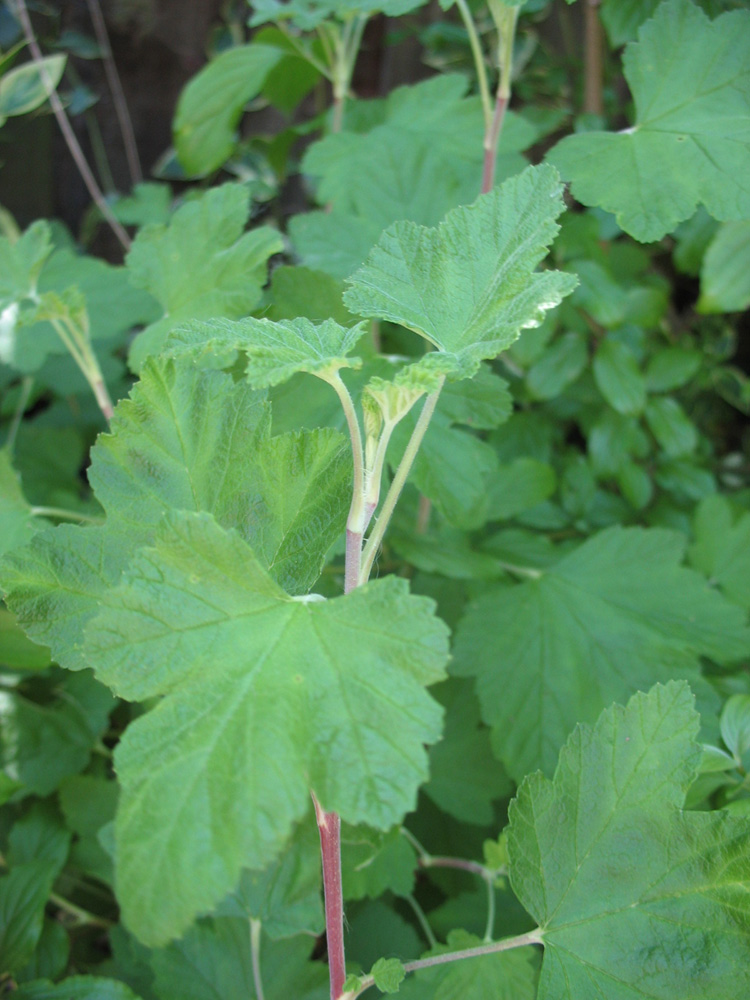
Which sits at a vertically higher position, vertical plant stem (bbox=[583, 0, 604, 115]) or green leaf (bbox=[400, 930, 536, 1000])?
vertical plant stem (bbox=[583, 0, 604, 115])

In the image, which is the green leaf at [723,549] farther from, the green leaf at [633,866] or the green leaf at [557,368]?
the green leaf at [633,866]

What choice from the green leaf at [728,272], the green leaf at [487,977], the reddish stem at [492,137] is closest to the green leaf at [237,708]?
the green leaf at [487,977]

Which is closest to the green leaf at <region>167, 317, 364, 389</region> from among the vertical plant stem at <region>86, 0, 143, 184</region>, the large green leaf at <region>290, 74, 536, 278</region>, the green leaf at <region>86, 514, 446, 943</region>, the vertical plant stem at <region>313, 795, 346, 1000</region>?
the green leaf at <region>86, 514, 446, 943</region>

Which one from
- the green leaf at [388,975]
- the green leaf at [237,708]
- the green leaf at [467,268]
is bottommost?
the green leaf at [388,975]

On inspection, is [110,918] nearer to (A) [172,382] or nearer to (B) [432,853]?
(B) [432,853]

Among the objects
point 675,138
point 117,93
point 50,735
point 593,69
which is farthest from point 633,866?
point 117,93

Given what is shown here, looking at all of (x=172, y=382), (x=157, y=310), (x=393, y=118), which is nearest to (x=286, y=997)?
(x=172, y=382)

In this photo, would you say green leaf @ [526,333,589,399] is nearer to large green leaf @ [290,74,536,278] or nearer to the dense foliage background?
the dense foliage background
